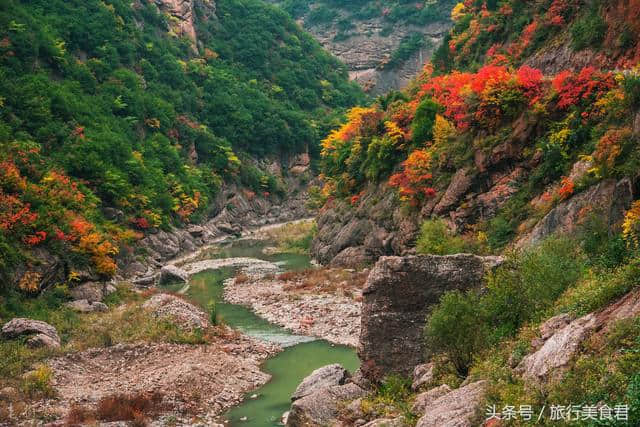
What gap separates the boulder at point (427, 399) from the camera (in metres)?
11.3

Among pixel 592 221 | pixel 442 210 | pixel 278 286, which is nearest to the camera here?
pixel 592 221

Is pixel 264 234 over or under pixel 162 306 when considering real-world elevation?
under

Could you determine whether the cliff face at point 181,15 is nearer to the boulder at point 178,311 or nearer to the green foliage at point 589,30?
the boulder at point 178,311

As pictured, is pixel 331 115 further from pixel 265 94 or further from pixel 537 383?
pixel 537 383

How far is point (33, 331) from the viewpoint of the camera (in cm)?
2309

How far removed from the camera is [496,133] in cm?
2966

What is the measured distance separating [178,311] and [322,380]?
1299cm

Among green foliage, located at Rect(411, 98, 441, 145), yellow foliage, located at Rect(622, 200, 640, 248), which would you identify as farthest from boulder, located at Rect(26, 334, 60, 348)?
green foliage, located at Rect(411, 98, 441, 145)

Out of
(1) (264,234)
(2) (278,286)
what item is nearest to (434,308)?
(2) (278,286)

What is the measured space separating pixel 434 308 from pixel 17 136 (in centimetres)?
3928

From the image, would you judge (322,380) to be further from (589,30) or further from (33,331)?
(589,30)

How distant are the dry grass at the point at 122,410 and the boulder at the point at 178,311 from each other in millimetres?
7751

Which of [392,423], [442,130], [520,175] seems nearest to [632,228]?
[392,423]

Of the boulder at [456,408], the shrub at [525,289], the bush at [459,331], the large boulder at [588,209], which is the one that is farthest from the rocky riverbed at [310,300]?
the boulder at [456,408]
